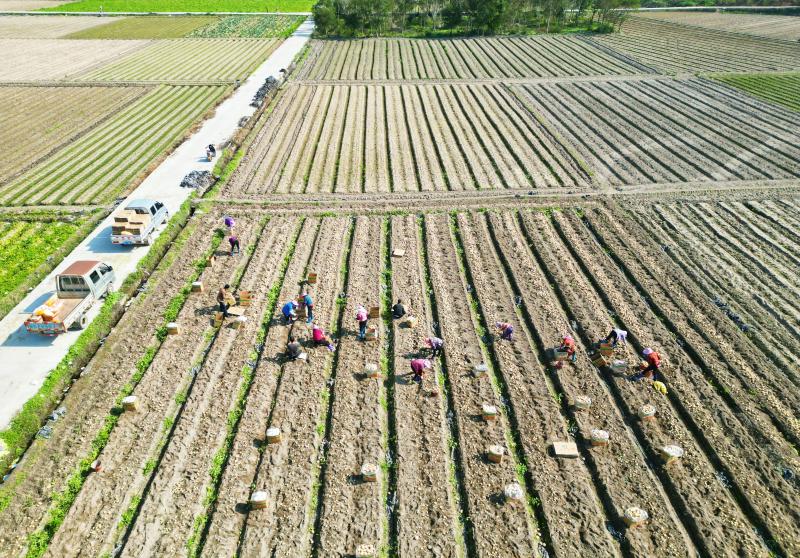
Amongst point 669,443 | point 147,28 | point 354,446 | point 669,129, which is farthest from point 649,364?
point 147,28

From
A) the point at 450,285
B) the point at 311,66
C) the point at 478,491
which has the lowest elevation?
A: the point at 478,491

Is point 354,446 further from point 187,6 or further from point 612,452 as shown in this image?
point 187,6

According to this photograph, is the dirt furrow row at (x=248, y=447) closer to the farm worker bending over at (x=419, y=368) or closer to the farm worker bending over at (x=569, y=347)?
the farm worker bending over at (x=419, y=368)

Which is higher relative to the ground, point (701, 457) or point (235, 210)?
point (235, 210)

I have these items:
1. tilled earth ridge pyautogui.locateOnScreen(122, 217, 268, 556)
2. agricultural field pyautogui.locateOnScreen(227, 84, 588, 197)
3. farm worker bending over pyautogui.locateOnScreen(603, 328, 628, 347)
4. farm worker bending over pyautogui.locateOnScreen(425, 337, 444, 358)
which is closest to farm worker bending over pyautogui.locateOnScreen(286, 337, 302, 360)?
tilled earth ridge pyautogui.locateOnScreen(122, 217, 268, 556)

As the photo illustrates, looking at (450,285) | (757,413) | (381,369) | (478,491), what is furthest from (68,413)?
(757,413)

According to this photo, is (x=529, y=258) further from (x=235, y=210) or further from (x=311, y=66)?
(x=311, y=66)

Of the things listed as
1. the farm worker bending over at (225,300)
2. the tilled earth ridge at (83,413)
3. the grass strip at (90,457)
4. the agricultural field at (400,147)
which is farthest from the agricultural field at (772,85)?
the tilled earth ridge at (83,413)
